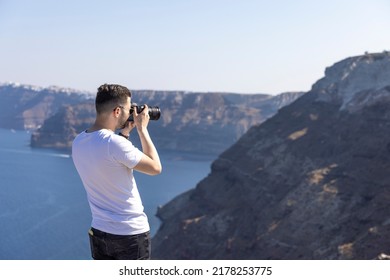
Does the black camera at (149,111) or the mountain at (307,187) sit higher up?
the black camera at (149,111)

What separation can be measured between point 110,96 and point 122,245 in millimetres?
1270

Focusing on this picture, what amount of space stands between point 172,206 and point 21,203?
90.0ft

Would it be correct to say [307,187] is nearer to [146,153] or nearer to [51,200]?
[146,153]

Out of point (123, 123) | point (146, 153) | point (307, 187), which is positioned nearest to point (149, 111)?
point (123, 123)

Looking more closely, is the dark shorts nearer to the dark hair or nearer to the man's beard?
the man's beard

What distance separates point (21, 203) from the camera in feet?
307

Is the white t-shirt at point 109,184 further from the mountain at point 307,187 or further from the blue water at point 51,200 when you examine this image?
the blue water at point 51,200

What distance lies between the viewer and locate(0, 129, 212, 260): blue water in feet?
230

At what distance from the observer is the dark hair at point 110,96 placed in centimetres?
442

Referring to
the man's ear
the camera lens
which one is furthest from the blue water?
the man's ear

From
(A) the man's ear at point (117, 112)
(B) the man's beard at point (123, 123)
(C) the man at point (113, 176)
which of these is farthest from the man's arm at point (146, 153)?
(A) the man's ear at point (117, 112)

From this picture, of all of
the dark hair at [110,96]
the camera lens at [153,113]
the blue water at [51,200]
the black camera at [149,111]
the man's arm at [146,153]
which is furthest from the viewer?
the blue water at [51,200]

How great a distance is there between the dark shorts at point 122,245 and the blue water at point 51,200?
195 feet
